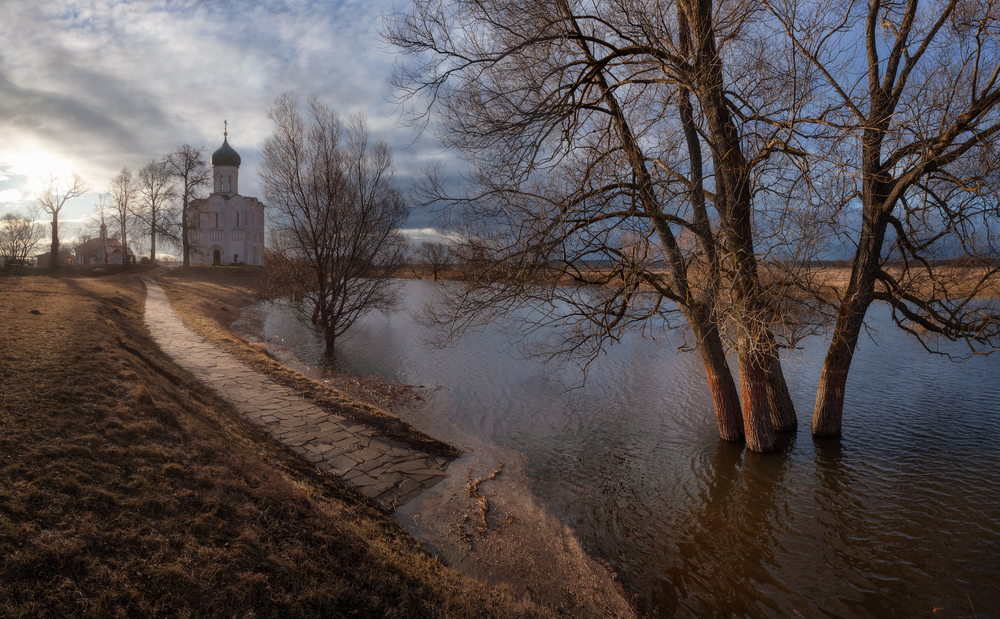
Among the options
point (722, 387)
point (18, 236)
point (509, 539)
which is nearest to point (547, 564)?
point (509, 539)

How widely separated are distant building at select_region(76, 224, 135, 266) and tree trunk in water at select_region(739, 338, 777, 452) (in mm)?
43861

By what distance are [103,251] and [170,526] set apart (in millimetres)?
53827

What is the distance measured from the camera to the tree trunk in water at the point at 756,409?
6.99m

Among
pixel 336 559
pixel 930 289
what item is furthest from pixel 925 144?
pixel 336 559

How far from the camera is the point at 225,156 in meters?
47.0

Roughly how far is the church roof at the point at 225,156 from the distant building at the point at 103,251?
12167mm

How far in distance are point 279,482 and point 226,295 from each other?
27917mm

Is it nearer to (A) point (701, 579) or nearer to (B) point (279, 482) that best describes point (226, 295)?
(B) point (279, 482)

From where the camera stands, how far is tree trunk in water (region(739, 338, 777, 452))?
6.99 m

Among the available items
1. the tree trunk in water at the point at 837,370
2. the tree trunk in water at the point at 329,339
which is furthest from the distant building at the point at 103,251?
the tree trunk in water at the point at 837,370

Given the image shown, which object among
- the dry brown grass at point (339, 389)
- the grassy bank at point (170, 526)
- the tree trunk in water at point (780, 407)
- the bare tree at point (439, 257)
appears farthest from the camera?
the tree trunk in water at point (780, 407)

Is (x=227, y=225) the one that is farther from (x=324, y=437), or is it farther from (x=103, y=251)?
(x=324, y=437)

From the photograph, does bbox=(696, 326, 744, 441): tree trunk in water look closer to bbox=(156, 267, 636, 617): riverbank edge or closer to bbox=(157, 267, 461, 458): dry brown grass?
bbox=(156, 267, 636, 617): riverbank edge

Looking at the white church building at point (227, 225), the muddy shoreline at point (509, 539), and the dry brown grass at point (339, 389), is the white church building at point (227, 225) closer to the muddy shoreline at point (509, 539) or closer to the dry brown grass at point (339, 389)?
the dry brown grass at point (339, 389)
